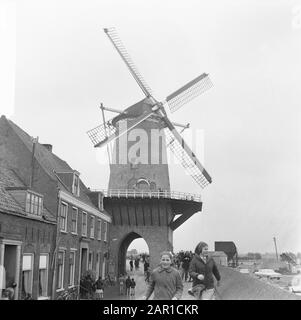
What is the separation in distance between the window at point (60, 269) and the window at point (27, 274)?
2596 millimetres

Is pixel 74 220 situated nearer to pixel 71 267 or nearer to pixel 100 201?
pixel 71 267

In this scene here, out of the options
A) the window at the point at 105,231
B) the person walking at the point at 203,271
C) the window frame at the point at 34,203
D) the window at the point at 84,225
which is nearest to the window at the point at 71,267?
the window at the point at 84,225

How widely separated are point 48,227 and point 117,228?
11.5 m

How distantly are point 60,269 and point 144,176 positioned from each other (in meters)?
10.9

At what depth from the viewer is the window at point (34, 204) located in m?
13.7

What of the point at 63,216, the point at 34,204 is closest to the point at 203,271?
the point at 34,204

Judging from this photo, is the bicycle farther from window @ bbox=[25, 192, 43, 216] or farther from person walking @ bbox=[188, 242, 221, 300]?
person walking @ bbox=[188, 242, 221, 300]

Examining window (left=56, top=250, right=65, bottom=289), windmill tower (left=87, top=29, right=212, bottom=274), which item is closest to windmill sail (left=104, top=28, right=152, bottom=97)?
windmill tower (left=87, top=29, right=212, bottom=274)

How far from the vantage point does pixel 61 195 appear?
16656mm

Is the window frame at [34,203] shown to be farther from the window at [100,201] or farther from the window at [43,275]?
the window at [100,201]

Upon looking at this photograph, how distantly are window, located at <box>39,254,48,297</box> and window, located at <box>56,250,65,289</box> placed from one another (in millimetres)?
1290
